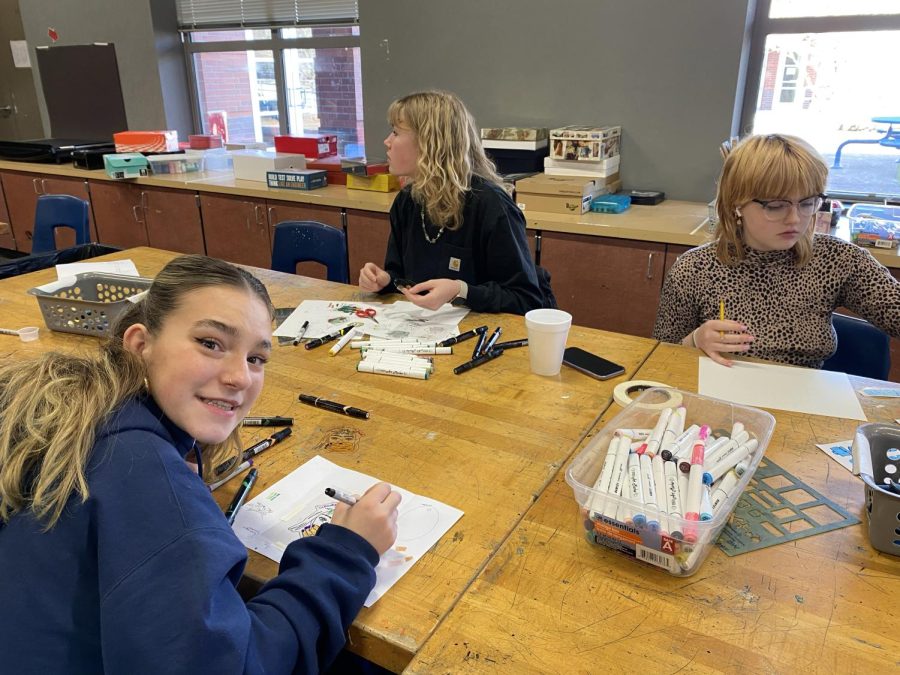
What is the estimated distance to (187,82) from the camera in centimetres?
486

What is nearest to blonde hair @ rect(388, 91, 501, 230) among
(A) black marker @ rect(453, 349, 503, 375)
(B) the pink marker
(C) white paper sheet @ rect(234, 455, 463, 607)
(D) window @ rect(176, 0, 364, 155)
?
(A) black marker @ rect(453, 349, 503, 375)

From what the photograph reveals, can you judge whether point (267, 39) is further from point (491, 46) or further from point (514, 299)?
point (514, 299)

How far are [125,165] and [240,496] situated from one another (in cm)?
357

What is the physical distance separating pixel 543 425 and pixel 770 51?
8.69 feet

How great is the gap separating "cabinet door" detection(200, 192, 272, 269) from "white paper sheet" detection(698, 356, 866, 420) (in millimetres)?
2791

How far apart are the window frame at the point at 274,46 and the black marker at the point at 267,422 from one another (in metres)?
3.46

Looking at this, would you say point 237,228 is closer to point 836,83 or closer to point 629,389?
point 629,389

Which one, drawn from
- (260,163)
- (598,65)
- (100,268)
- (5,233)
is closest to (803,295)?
(598,65)

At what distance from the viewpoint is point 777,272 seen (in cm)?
166

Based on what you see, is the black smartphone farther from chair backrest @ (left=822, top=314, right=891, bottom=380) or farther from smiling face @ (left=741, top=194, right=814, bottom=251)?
chair backrest @ (left=822, top=314, right=891, bottom=380)

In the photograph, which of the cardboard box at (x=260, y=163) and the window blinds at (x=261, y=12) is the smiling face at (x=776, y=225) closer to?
the cardboard box at (x=260, y=163)

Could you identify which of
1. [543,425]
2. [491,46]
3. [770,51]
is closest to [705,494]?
[543,425]

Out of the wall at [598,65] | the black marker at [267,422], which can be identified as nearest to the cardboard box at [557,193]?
the wall at [598,65]

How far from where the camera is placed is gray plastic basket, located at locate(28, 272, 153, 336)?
5.40ft
